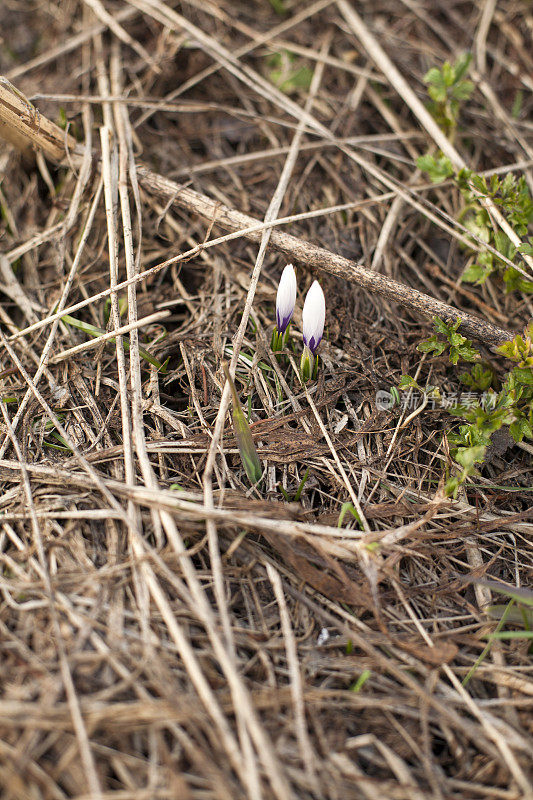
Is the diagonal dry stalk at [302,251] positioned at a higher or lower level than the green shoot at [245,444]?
higher

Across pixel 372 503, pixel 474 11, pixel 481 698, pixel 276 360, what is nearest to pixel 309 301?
pixel 276 360

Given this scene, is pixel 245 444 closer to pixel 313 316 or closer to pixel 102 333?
pixel 313 316

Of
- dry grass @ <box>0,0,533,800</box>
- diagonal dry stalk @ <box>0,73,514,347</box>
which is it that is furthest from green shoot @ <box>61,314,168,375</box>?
diagonal dry stalk @ <box>0,73,514,347</box>

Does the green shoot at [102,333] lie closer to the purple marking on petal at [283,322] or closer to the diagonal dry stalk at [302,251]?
the purple marking on petal at [283,322]

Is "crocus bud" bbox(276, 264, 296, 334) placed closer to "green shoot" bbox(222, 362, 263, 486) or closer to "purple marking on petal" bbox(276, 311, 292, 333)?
"purple marking on petal" bbox(276, 311, 292, 333)

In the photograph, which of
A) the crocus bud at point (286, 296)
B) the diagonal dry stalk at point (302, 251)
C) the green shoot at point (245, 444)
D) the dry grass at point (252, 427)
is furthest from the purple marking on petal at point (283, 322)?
the green shoot at point (245, 444)

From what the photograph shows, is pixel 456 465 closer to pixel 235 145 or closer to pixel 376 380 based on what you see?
pixel 376 380
